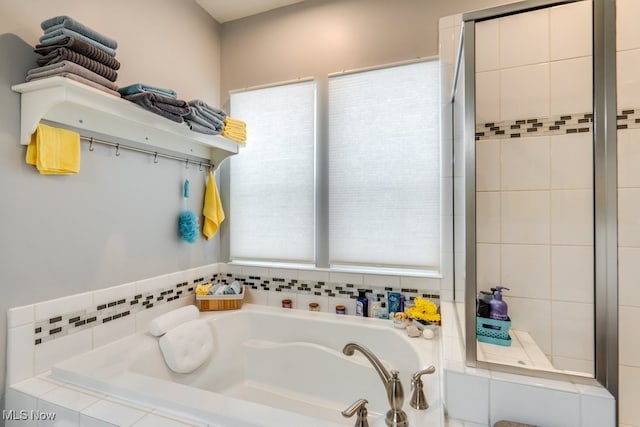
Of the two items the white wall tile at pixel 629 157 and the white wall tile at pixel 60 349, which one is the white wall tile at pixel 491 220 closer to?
the white wall tile at pixel 629 157

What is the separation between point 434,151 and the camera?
1879 millimetres

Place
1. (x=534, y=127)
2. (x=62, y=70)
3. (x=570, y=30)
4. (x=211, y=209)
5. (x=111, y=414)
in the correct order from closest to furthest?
(x=111, y=414) → (x=62, y=70) → (x=570, y=30) → (x=534, y=127) → (x=211, y=209)

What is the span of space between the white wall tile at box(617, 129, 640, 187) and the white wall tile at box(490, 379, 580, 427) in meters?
1.12

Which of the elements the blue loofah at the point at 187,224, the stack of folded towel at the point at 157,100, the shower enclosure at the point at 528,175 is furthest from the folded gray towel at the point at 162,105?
the shower enclosure at the point at 528,175

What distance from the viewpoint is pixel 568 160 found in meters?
1.50

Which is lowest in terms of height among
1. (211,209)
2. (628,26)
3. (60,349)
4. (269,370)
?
(269,370)

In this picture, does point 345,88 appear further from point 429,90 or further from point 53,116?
point 53,116

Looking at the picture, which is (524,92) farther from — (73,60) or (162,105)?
(73,60)

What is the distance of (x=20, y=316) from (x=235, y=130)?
144cm

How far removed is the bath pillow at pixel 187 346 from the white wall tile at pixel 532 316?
65.3 inches

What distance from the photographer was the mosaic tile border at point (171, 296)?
1354mm

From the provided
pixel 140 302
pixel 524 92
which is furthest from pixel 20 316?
pixel 524 92

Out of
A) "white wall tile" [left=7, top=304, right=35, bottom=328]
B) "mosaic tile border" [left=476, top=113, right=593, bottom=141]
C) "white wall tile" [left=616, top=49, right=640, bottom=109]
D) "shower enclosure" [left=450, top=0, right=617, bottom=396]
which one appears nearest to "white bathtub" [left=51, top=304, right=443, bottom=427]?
"white wall tile" [left=7, top=304, right=35, bottom=328]

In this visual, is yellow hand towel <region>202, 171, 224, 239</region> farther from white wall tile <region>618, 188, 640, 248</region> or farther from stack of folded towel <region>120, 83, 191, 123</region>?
white wall tile <region>618, 188, 640, 248</region>
